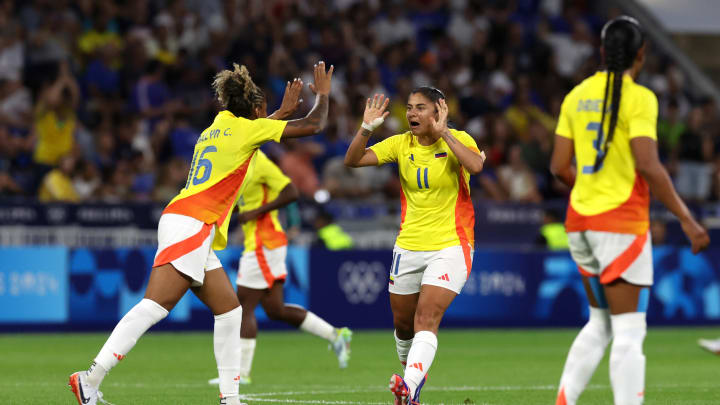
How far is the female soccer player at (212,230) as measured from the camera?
295 inches

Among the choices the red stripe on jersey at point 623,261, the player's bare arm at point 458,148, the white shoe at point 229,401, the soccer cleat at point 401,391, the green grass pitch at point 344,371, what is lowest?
the green grass pitch at point 344,371

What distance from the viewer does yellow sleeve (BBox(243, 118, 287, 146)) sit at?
775cm

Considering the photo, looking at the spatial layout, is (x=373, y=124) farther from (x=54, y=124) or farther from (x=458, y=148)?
(x=54, y=124)

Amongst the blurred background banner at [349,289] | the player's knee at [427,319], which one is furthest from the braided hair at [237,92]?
the blurred background banner at [349,289]

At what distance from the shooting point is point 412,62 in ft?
76.2

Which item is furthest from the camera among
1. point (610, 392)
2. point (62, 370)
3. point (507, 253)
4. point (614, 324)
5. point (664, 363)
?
point (507, 253)

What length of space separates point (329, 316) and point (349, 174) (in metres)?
3.01

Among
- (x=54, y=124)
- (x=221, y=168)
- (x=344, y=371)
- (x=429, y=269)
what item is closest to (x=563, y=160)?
(x=429, y=269)

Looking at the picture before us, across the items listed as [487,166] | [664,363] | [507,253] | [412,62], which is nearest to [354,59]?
[412,62]

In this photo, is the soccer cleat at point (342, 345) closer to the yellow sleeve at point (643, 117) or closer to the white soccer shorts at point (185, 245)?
the white soccer shorts at point (185, 245)

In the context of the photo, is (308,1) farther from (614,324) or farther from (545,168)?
(614,324)

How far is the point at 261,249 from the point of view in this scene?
38.0 ft

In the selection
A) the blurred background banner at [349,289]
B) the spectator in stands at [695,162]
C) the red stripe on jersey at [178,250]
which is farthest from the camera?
the spectator in stands at [695,162]

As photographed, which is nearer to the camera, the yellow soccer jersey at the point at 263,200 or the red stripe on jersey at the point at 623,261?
the red stripe on jersey at the point at 623,261
